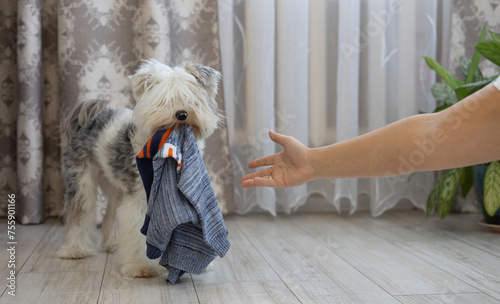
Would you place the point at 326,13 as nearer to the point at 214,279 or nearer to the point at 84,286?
the point at 214,279

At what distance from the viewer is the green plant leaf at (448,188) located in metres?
2.63

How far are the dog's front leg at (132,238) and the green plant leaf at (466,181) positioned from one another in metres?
1.62

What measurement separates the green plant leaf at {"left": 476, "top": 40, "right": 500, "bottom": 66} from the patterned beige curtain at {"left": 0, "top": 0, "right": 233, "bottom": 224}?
49.5 inches

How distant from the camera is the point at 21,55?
8.79 feet

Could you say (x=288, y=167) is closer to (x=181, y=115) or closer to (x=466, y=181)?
(x=181, y=115)

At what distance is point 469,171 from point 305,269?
4.02 feet

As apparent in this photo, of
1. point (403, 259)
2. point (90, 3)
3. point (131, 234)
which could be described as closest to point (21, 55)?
point (90, 3)

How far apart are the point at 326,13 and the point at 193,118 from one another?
1452 millimetres

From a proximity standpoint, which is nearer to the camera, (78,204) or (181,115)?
(181,115)

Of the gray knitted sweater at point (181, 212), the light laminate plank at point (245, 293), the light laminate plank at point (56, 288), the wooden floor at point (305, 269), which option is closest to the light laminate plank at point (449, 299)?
the wooden floor at point (305, 269)

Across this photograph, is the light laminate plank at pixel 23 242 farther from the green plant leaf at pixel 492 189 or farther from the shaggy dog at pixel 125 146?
the green plant leaf at pixel 492 189

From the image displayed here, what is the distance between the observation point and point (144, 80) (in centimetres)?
190

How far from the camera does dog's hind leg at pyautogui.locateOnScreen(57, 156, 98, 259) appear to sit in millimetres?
2170

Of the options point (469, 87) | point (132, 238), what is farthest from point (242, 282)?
point (469, 87)
